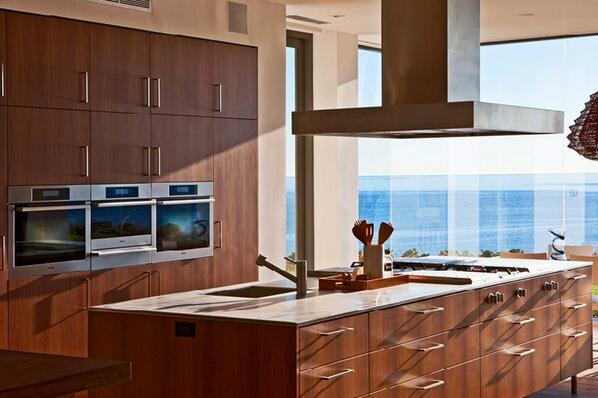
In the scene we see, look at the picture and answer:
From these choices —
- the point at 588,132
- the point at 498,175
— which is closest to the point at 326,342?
the point at 588,132

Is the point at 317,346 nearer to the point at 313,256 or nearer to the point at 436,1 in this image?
the point at 436,1

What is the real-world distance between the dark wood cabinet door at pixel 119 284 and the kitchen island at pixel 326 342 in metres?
1.20

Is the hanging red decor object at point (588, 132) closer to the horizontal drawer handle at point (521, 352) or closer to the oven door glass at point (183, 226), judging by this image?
the horizontal drawer handle at point (521, 352)

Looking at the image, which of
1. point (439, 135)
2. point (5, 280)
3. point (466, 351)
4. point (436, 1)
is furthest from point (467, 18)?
point (5, 280)

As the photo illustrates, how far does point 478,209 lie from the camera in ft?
32.7

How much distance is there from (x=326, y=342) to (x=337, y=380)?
0.19 m

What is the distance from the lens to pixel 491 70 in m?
9.88

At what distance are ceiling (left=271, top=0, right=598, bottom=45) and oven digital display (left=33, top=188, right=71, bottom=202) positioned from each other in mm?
2550

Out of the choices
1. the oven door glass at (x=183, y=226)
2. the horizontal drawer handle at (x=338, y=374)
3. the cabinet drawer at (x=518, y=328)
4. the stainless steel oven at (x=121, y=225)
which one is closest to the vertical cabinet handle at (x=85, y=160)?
the stainless steel oven at (x=121, y=225)

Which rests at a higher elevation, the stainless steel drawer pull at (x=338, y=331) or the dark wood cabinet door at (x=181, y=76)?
the dark wood cabinet door at (x=181, y=76)

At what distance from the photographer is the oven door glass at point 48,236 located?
18.7 ft

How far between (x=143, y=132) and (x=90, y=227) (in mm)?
739

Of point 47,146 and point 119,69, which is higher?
point 119,69

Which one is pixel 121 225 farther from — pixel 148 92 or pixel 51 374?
pixel 51 374
